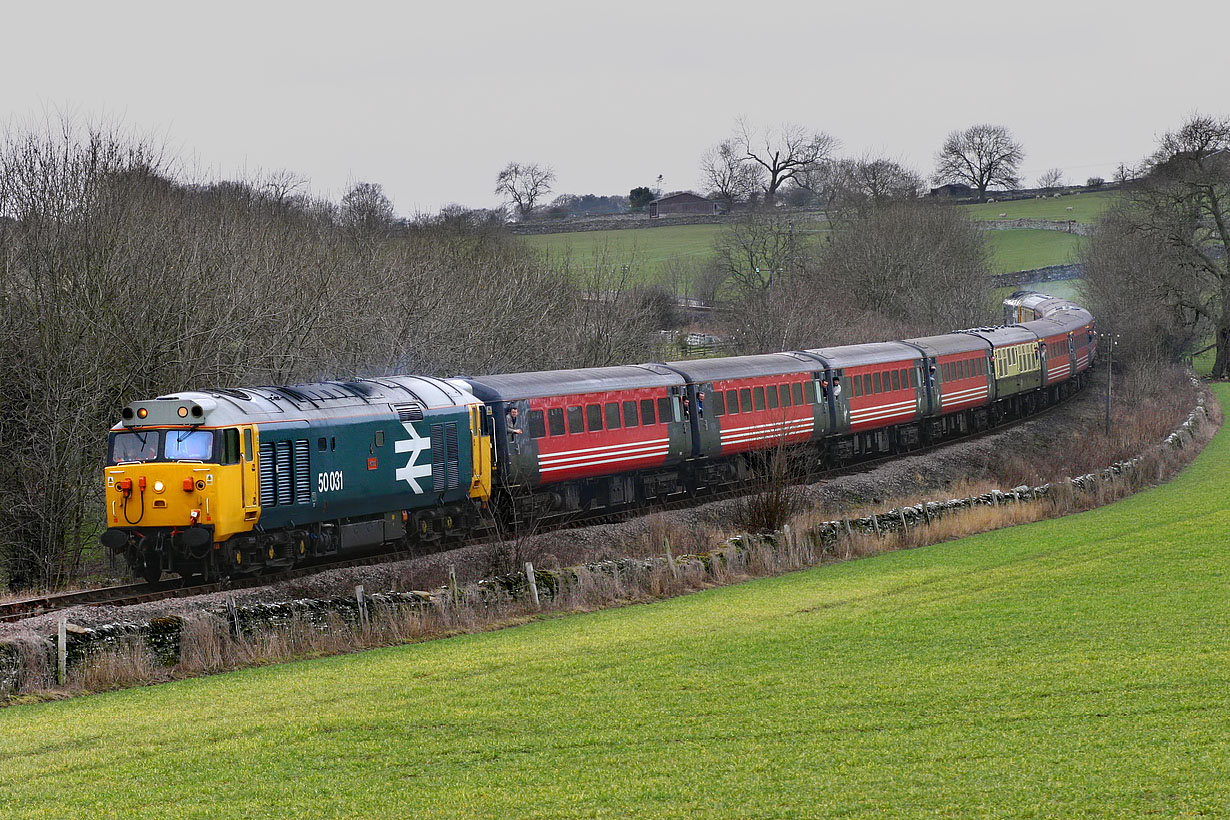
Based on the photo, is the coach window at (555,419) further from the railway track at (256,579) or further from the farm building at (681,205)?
the farm building at (681,205)

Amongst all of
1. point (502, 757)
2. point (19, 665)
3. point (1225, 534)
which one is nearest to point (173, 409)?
point (19, 665)

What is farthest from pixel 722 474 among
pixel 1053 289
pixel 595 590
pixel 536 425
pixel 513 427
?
pixel 1053 289

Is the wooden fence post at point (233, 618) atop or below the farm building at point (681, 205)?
below

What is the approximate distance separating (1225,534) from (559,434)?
13.8m

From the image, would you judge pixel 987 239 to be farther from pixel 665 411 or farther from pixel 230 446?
pixel 230 446

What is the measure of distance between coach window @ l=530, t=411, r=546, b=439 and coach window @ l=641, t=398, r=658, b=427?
3.72 metres

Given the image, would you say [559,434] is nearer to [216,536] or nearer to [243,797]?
[216,536]

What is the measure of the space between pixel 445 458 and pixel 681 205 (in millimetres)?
132661

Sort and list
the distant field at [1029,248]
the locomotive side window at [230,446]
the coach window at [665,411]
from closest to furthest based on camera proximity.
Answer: the locomotive side window at [230,446] < the coach window at [665,411] < the distant field at [1029,248]

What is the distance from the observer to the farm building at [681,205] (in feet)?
503

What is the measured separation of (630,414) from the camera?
108 feet

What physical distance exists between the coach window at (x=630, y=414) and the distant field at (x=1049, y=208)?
110m

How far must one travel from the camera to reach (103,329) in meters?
31.8

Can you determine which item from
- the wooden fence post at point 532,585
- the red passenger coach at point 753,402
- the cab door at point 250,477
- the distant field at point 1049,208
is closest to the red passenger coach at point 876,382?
the red passenger coach at point 753,402
